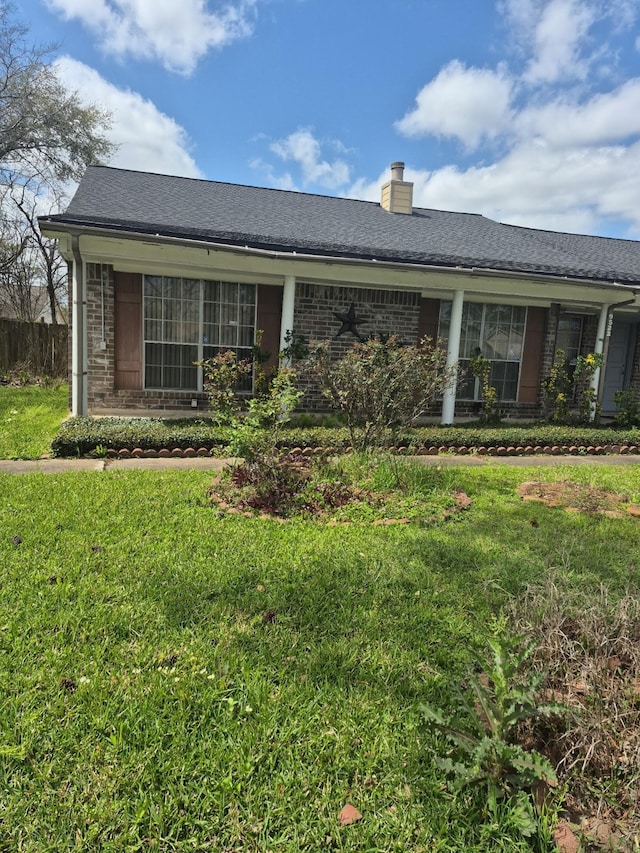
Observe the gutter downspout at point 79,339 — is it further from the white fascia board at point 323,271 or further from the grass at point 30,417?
the grass at point 30,417

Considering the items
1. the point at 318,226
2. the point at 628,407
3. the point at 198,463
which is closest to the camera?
the point at 198,463

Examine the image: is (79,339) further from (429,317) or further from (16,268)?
(16,268)

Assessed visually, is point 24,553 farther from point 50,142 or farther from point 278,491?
point 50,142

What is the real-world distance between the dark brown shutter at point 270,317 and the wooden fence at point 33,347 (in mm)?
7569

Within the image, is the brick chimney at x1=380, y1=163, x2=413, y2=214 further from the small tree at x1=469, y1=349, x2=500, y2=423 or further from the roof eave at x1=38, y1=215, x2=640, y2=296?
the small tree at x1=469, y1=349, x2=500, y2=423

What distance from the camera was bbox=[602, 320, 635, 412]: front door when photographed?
40.1ft

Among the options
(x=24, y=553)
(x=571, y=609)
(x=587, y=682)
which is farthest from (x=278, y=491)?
(x=587, y=682)

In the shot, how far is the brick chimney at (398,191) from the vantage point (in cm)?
1283

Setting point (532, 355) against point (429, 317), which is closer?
point (429, 317)

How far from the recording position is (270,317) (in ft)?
31.3

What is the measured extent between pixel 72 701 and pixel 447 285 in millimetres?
8783

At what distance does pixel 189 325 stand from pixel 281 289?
1.78 meters

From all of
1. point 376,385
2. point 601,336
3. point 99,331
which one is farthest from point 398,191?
point 376,385

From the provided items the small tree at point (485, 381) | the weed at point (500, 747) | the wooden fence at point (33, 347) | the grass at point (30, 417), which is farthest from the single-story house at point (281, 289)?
the weed at point (500, 747)
